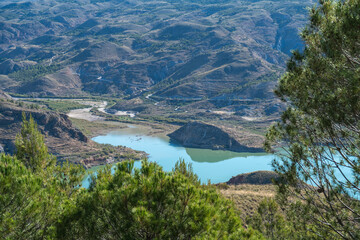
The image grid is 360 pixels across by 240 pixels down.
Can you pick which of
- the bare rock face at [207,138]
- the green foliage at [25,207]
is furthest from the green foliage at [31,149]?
the bare rock face at [207,138]

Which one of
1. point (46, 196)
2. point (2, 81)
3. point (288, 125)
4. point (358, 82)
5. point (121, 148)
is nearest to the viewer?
point (358, 82)

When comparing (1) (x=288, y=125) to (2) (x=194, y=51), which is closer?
(1) (x=288, y=125)

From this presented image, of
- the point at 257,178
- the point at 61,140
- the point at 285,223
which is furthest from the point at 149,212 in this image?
the point at 61,140

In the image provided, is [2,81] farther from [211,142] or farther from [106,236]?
[106,236]

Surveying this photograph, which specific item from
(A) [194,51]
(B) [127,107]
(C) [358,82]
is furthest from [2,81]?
(C) [358,82]

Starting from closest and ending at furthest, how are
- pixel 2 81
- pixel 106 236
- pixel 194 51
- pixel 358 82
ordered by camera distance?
pixel 358 82
pixel 106 236
pixel 2 81
pixel 194 51

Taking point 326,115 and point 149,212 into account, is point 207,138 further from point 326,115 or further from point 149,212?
point 149,212
